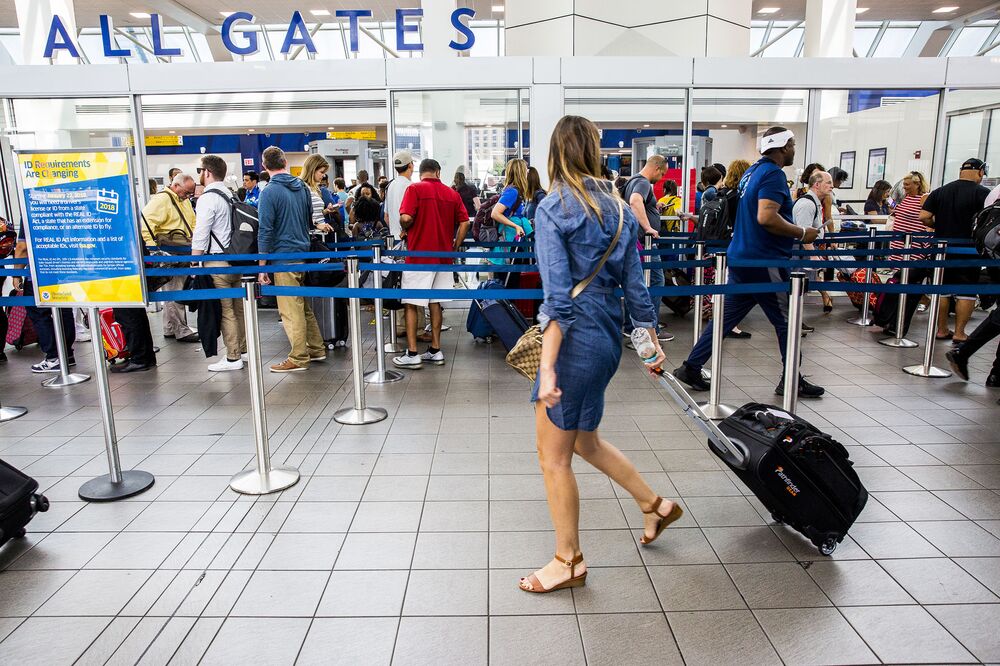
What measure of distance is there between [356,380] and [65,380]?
10.0 ft

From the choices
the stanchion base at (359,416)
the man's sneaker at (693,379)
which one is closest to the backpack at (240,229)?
the stanchion base at (359,416)

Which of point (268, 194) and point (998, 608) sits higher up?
point (268, 194)

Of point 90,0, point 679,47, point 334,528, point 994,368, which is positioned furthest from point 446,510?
point 90,0

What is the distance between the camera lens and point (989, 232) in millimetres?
5023

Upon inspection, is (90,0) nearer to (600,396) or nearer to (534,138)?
(534,138)

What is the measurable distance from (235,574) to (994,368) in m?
5.75

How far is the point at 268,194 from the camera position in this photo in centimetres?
598

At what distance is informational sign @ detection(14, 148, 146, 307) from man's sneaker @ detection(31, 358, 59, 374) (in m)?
3.42

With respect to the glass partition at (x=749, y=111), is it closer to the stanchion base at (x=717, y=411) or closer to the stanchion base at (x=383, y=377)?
the stanchion base at (x=717, y=411)

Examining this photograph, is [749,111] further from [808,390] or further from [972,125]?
[808,390]

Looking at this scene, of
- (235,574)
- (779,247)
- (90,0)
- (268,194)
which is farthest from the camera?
(90,0)

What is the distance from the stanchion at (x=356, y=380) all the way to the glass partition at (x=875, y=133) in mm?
7218

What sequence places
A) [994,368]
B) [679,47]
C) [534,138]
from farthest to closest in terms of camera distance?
[679,47], [534,138], [994,368]

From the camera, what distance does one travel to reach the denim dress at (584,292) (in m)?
2.43
